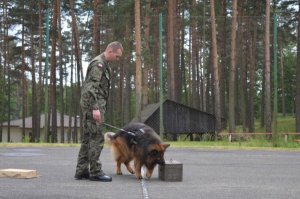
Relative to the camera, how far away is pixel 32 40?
163 feet

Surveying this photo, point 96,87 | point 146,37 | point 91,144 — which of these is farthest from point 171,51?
point 91,144

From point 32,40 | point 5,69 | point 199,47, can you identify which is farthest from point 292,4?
point 5,69

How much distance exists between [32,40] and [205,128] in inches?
896

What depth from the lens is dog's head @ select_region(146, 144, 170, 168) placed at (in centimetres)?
830

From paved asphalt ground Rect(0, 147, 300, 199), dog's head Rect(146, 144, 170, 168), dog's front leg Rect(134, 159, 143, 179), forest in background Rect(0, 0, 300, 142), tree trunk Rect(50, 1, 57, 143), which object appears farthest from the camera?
tree trunk Rect(50, 1, 57, 143)

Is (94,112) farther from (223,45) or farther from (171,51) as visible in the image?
(223,45)

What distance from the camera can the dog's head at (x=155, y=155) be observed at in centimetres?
830

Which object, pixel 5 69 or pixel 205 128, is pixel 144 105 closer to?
pixel 205 128

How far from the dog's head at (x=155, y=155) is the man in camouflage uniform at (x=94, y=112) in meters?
0.73

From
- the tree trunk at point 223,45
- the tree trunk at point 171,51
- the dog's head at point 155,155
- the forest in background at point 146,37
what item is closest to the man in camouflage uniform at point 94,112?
the dog's head at point 155,155

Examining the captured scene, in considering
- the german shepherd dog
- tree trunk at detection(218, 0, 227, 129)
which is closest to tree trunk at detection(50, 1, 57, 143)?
tree trunk at detection(218, 0, 227, 129)

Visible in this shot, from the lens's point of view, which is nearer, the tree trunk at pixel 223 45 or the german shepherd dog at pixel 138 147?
the german shepherd dog at pixel 138 147

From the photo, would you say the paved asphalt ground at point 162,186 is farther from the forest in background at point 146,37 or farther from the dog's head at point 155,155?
the forest in background at point 146,37

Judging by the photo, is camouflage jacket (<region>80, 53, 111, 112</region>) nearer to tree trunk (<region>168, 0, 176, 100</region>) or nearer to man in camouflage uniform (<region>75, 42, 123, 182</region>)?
man in camouflage uniform (<region>75, 42, 123, 182</region>)
